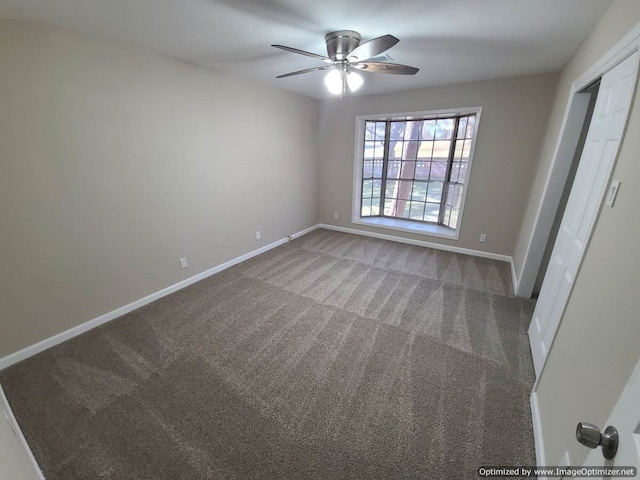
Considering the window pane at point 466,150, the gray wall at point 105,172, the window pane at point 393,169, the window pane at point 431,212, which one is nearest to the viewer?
the gray wall at point 105,172

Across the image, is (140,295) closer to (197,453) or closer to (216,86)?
(197,453)

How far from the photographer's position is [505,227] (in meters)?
3.45

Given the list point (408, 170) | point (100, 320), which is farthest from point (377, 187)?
point (100, 320)

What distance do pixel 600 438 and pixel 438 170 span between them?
430cm

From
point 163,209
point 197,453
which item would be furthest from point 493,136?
point 197,453

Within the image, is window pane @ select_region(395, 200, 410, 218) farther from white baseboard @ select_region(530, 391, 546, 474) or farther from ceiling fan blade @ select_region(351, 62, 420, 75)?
white baseboard @ select_region(530, 391, 546, 474)

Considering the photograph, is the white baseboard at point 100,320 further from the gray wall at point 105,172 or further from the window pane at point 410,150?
the window pane at point 410,150

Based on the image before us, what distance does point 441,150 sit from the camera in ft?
13.7

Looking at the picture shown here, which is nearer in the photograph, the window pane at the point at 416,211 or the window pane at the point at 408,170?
the window pane at the point at 408,170

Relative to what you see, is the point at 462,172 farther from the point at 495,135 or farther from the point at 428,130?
the point at 428,130

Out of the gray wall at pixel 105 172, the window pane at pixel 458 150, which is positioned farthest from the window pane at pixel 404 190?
the gray wall at pixel 105 172

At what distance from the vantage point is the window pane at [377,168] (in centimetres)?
464

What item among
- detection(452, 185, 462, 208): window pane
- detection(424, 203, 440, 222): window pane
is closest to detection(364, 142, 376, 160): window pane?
detection(424, 203, 440, 222): window pane

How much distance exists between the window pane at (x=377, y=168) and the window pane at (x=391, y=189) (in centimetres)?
23
